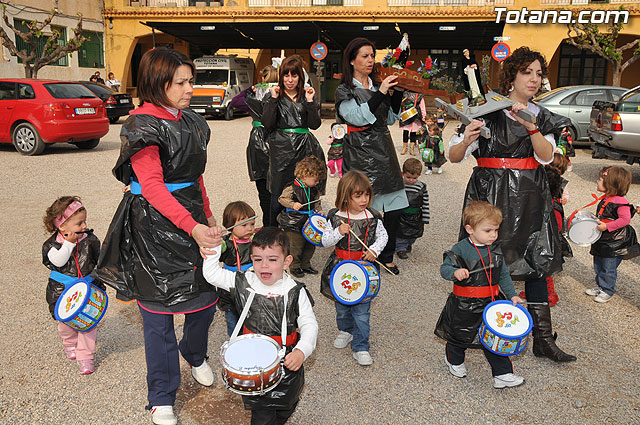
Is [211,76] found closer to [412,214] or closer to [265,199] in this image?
[265,199]

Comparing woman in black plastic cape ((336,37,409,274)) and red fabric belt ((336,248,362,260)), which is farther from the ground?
woman in black plastic cape ((336,37,409,274))

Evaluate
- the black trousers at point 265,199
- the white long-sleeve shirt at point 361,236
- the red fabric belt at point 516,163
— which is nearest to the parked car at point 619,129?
the black trousers at point 265,199

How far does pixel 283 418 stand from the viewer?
2.63 metres

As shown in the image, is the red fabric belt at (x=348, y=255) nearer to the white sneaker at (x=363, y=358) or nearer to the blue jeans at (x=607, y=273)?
the white sneaker at (x=363, y=358)

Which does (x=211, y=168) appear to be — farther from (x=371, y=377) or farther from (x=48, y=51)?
(x=48, y=51)

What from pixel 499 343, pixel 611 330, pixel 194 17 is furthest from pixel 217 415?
pixel 194 17

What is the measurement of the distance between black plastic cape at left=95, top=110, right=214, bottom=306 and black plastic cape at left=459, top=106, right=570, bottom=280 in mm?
1812

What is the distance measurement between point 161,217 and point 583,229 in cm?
337

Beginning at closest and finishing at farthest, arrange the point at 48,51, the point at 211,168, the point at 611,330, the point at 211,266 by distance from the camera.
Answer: the point at 211,266 → the point at 611,330 → the point at 211,168 → the point at 48,51

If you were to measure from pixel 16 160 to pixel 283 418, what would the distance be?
436 inches

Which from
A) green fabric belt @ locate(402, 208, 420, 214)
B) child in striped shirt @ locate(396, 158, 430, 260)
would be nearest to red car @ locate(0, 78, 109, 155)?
child in striped shirt @ locate(396, 158, 430, 260)

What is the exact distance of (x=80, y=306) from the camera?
3281 mm

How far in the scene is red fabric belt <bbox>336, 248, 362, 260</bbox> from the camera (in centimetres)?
377

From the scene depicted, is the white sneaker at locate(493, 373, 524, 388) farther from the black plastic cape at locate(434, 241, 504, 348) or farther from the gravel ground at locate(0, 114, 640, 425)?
the black plastic cape at locate(434, 241, 504, 348)
